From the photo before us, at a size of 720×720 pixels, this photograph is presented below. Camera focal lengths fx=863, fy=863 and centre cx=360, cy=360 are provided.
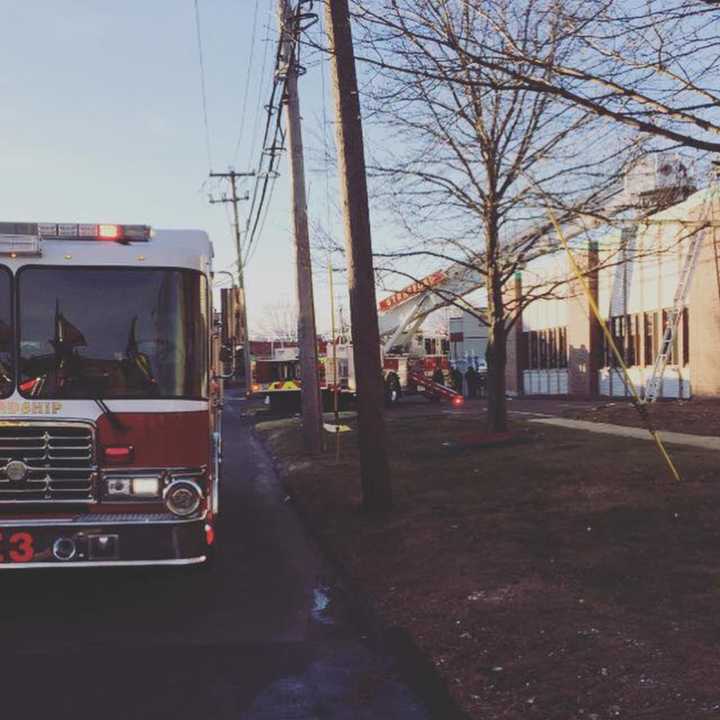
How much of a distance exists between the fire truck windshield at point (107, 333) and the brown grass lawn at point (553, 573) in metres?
2.30

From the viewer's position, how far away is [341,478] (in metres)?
12.4

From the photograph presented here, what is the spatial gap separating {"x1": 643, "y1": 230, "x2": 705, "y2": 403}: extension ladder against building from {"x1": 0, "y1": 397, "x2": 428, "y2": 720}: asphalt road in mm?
16632

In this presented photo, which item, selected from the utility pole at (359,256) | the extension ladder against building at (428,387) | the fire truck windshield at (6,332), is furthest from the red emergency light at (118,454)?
the extension ladder against building at (428,387)

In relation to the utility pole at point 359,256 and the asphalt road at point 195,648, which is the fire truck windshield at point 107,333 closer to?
the asphalt road at point 195,648

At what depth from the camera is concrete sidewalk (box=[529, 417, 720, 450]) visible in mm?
13231

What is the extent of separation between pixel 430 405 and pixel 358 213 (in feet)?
72.8

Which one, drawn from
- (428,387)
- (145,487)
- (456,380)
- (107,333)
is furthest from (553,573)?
(456,380)

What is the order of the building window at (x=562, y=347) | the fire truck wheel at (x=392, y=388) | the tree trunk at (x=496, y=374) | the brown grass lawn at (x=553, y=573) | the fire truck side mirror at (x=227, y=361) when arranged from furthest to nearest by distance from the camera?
the building window at (x=562, y=347), the fire truck wheel at (x=392, y=388), the tree trunk at (x=496, y=374), the fire truck side mirror at (x=227, y=361), the brown grass lawn at (x=553, y=573)

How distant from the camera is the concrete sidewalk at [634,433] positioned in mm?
13231

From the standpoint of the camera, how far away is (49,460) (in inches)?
225

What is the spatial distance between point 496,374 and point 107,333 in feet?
32.2

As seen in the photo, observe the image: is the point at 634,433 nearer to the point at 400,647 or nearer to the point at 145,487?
the point at 400,647

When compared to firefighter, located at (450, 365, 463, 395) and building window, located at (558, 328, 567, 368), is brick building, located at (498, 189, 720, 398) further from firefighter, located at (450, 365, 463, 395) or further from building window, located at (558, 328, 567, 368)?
firefighter, located at (450, 365, 463, 395)

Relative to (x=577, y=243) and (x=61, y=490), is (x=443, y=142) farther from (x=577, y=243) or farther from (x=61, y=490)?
(x=61, y=490)
